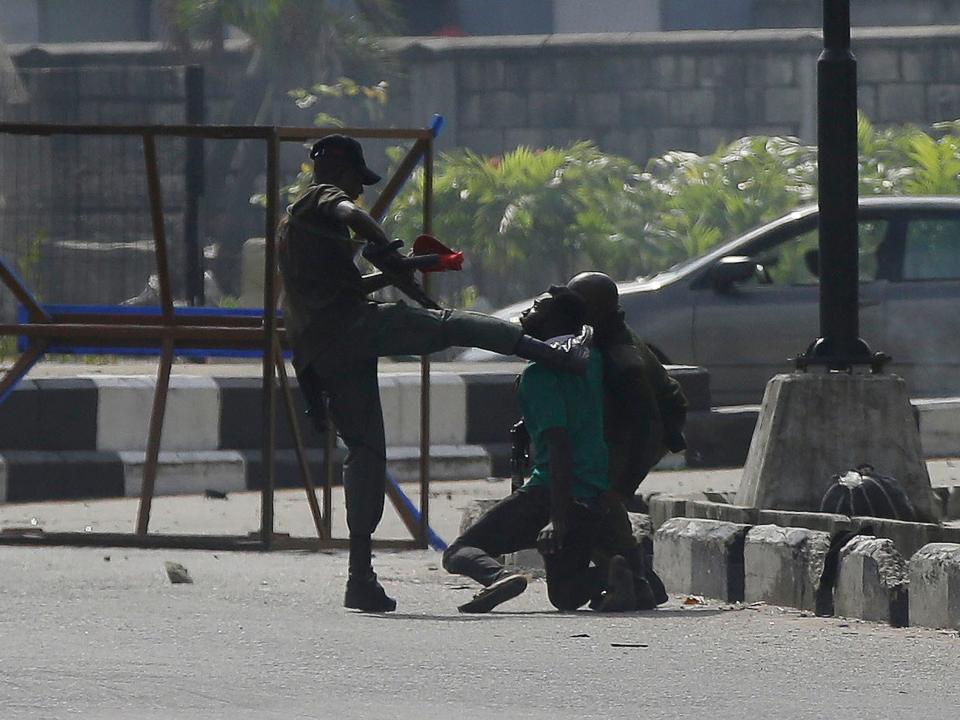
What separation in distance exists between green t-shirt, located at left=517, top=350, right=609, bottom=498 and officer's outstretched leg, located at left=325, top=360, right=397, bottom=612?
46 cm

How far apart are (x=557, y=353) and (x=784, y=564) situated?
92cm

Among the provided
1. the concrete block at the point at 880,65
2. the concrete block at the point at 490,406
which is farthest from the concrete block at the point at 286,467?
the concrete block at the point at 880,65

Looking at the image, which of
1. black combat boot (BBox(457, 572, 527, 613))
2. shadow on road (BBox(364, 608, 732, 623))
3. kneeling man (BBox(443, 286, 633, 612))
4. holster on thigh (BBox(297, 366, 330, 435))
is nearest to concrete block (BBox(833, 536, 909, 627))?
shadow on road (BBox(364, 608, 732, 623))

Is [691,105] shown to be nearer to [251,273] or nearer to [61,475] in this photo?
[251,273]

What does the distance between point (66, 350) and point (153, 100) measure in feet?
31.9

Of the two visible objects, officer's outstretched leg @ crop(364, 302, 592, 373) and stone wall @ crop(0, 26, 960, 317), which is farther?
stone wall @ crop(0, 26, 960, 317)

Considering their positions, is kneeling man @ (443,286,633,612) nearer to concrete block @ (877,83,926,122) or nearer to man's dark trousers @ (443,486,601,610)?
man's dark trousers @ (443,486,601,610)

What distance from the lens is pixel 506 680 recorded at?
5.98 meters

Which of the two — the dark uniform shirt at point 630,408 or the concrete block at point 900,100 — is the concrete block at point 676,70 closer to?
the concrete block at point 900,100

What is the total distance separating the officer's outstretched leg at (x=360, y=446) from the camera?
7.62m

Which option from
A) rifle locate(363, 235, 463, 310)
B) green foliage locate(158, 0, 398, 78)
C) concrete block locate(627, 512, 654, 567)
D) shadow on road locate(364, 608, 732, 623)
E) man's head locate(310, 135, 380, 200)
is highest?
green foliage locate(158, 0, 398, 78)

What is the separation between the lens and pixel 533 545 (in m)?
7.72

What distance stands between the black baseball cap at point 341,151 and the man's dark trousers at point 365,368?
44 centimetres

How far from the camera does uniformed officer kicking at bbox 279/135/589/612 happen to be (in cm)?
762
